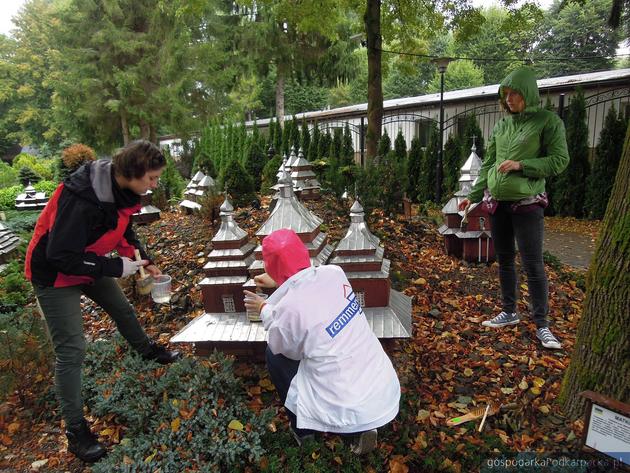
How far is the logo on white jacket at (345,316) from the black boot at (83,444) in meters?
1.55

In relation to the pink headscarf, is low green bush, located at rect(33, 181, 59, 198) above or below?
below

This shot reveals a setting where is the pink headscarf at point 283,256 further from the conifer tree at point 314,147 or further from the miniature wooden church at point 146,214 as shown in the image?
the conifer tree at point 314,147

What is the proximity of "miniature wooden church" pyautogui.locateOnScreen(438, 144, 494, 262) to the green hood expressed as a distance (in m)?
1.94

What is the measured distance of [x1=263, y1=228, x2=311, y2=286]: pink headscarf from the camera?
205cm

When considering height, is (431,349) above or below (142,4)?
below

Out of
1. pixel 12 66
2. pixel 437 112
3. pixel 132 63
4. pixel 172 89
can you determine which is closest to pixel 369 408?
pixel 437 112

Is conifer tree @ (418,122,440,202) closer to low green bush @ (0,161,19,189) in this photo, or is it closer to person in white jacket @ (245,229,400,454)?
person in white jacket @ (245,229,400,454)

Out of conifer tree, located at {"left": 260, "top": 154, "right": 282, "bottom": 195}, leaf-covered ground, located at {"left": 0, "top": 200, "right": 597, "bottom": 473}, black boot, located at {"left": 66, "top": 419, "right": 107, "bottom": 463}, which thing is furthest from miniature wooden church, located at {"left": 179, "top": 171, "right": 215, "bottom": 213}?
black boot, located at {"left": 66, "top": 419, "right": 107, "bottom": 463}

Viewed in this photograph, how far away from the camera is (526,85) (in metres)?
2.89

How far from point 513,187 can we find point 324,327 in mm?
1847

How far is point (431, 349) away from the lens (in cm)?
342

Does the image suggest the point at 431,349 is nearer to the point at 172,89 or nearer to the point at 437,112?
the point at 437,112

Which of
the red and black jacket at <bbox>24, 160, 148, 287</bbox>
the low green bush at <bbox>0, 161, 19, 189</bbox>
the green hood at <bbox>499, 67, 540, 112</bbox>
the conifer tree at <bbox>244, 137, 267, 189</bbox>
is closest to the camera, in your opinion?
the red and black jacket at <bbox>24, 160, 148, 287</bbox>

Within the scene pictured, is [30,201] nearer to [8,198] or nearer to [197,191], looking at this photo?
[8,198]
